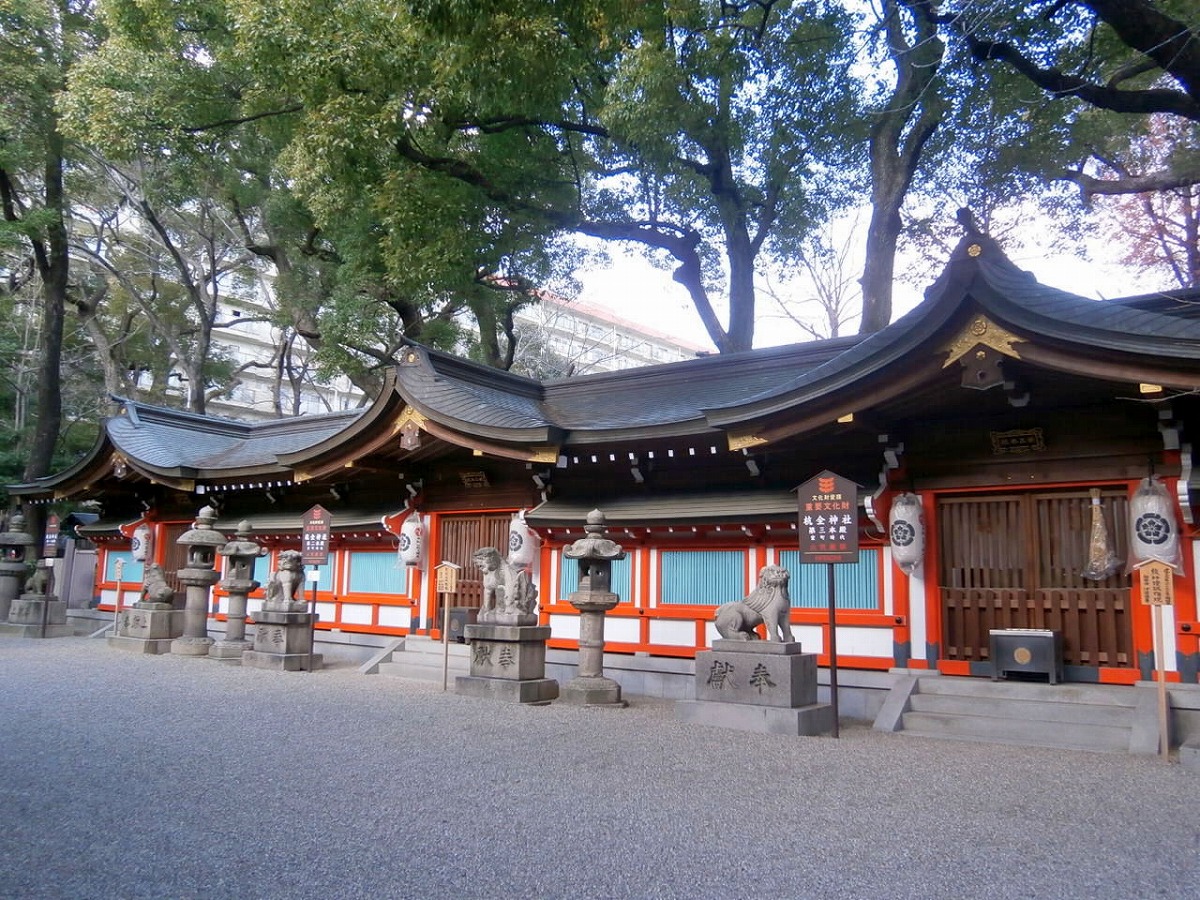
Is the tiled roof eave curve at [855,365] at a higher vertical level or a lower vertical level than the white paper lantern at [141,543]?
higher

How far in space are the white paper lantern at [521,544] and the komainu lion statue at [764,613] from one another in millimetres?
4074

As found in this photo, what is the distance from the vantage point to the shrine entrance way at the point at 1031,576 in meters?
8.47

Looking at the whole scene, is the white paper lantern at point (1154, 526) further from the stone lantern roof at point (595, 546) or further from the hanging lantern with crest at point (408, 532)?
the hanging lantern with crest at point (408, 532)

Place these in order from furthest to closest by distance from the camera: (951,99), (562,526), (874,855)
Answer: (951,99), (562,526), (874,855)

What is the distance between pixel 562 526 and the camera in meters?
11.6

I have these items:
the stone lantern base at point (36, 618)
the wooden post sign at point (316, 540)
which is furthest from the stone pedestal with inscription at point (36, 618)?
the wooden post sign at point (316, 540)

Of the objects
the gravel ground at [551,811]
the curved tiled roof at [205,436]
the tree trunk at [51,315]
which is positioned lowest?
the gravel ground at [551,811]

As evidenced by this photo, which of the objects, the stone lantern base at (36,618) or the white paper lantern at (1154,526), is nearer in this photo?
the white paper lantern at (1154,526)

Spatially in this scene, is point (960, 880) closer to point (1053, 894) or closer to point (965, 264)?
point (1053, 894)

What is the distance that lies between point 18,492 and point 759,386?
55.8 feet

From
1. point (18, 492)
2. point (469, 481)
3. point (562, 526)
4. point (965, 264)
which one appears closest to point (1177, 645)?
point (965, 264)

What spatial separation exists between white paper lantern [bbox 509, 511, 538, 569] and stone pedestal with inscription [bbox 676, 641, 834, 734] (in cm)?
396

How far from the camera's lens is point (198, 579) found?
14281 millimetres

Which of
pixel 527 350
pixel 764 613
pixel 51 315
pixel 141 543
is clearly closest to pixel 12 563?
pixel 141 543
